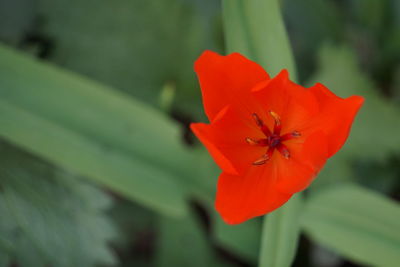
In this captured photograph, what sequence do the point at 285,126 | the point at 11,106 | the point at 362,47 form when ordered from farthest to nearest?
the point at 362,47
the point at 11,106
the point at 285,126

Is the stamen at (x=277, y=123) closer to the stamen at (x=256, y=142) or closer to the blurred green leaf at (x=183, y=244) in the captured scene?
the stamen at (x=256, y=142)

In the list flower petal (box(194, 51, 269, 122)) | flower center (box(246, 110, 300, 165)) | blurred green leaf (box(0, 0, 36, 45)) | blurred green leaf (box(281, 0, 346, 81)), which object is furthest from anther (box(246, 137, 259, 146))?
blurred green leaf (box(0, 0, 36, 45))

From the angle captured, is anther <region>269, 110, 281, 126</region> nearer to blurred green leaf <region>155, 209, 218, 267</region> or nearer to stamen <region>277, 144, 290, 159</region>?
stamen <region>277, 144, 290, 159</region>

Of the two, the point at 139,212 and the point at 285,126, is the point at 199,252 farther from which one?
the point at 285,126

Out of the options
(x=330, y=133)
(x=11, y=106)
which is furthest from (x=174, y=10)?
(x=330, y=133)

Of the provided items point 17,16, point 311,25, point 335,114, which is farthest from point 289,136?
point 17,16
